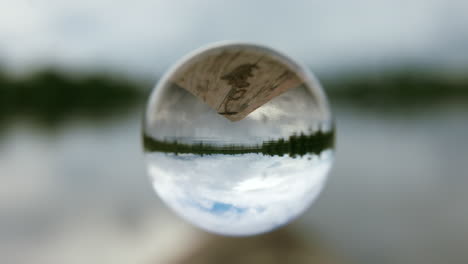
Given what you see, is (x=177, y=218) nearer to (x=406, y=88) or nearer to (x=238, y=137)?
(x=238, y=137)

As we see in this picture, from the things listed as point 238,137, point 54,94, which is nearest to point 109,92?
point 54,94

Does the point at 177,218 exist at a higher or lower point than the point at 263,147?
lower

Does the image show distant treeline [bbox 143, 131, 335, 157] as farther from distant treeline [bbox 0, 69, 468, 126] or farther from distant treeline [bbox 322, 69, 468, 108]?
distant treeline [bbox 322, 69, 468, 108]

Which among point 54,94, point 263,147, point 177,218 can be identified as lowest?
point 177,218

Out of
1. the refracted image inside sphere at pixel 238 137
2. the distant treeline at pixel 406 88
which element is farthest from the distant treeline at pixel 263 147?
the distant treeline at pixel 406 88

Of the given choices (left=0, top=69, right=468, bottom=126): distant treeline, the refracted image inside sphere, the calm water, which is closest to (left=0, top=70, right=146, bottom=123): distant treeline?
(left=0, top=69, right=468, bottom=126): distant treeline
